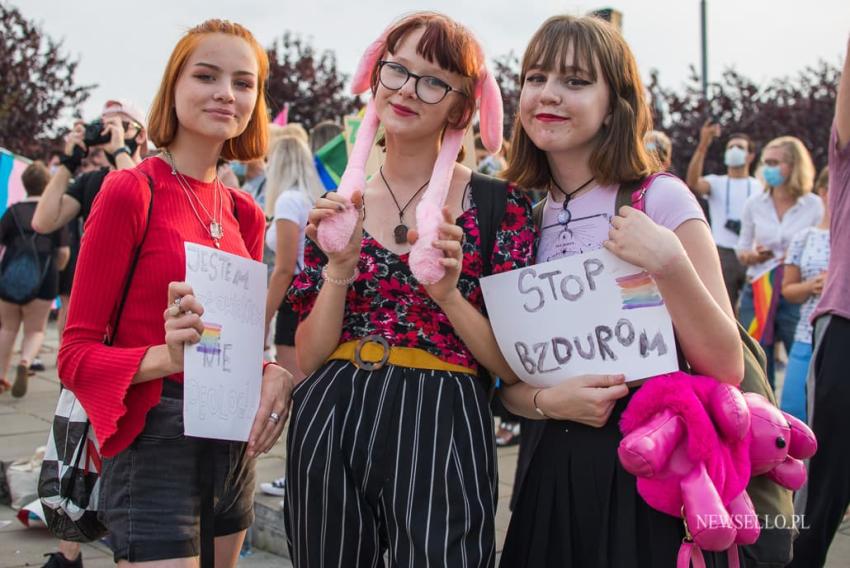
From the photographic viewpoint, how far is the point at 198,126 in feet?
Answer: 8.71

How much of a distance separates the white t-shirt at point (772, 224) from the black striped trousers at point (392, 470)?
538cm

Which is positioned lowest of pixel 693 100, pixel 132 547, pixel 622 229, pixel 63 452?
pixel 132 547

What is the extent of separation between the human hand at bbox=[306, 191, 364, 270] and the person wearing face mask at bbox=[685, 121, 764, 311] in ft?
21.1

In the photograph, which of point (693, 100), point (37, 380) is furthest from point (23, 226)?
point (693, 100)

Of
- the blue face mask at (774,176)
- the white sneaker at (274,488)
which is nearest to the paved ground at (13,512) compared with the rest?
the white sneaker at (274,488)

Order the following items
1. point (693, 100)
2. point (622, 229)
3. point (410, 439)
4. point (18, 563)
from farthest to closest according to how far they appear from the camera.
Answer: point (693, 100), point (18, 563), point (410, 439), point (622, 229)

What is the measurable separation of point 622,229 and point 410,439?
712 mm

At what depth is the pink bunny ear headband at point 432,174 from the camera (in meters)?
2.33

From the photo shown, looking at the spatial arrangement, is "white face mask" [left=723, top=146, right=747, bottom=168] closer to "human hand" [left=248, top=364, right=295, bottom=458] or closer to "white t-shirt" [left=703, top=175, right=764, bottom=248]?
"white t-shirt" [left=703, top=175, right=764, bottom=248]

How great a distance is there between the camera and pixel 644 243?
223 cm

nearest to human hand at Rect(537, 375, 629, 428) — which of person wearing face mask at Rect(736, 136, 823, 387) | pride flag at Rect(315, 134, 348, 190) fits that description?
pride flag at Rect(315, 134, 348, 190)

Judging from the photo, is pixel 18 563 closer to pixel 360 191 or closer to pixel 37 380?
pixel 360 191

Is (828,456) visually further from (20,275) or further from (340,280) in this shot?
(20,275)

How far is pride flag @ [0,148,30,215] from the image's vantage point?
933 centimetres
